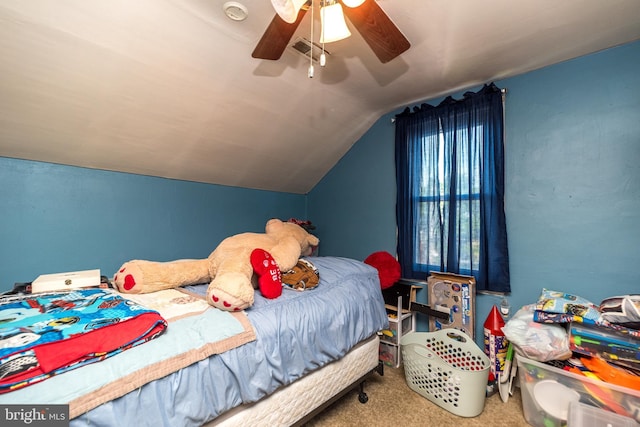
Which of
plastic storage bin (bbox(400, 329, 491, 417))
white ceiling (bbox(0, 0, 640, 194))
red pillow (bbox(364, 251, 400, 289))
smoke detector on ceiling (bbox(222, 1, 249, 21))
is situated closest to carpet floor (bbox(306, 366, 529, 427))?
plastic storage bin (bbox(400, 329, 491, 417))

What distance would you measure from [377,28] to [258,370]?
5.33ft

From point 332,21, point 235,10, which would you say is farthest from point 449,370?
point 235,10

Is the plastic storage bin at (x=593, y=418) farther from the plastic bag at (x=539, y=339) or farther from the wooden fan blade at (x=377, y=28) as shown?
the wooden fan blade at (x=377, y=28)

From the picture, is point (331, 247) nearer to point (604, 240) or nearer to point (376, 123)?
point (376, 123)

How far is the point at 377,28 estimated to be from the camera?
1.27m

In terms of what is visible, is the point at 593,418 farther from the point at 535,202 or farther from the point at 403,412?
the point at 535,202

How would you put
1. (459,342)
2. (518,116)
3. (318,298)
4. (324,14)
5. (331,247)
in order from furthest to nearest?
(331,247) → (518,116) → (459,342) → (318,298) → (324,14)

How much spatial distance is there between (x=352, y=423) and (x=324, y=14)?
7.32 feet

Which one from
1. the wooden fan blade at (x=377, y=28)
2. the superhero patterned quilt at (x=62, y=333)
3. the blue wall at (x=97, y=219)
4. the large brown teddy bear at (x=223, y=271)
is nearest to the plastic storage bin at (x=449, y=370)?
the large brown teddy bear at (x=223, y=271)

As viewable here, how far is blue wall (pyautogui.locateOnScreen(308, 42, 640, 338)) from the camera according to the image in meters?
1.83

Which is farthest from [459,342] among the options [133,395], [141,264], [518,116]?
[141,264]

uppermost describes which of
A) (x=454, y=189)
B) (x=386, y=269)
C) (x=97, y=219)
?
(x=454, y=189)

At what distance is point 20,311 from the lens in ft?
4.24

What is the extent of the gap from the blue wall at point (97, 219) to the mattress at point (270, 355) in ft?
3.45
